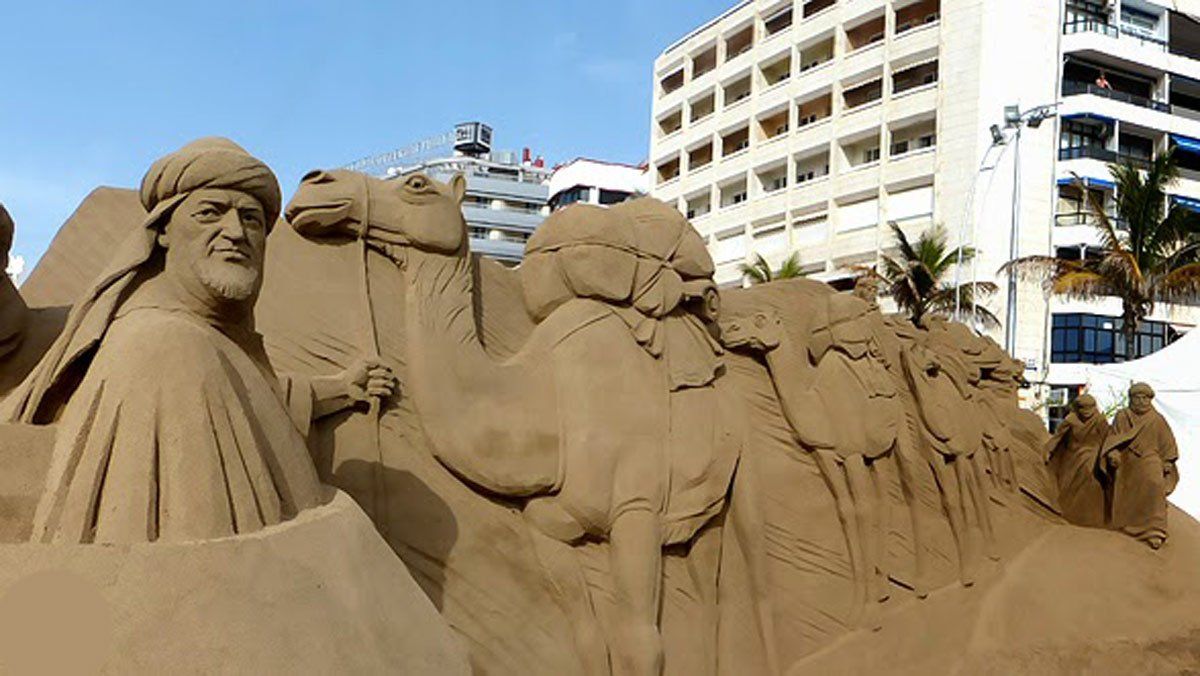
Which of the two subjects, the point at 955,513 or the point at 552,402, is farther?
the point at 955,513

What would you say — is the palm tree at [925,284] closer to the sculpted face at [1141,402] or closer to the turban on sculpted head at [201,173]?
the sculpted face at [1141,402]

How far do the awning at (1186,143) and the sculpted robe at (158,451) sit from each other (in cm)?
2606

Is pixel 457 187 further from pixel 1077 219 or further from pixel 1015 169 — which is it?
pixel 1077 219

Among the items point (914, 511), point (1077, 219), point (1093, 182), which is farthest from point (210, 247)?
point (1093, 182)

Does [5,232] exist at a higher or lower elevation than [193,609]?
higher

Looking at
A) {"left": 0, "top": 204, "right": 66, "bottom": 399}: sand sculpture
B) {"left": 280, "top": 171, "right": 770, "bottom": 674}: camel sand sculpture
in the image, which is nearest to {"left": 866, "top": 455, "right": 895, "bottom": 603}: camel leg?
{"left": 280, "top": 171, "right": 770, "bottom": 674}: camel sand sculpture

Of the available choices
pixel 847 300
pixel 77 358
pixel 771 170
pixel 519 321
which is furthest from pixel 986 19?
pixel 77 358

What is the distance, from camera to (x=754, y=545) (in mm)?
4605

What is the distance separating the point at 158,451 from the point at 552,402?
7.17 feet

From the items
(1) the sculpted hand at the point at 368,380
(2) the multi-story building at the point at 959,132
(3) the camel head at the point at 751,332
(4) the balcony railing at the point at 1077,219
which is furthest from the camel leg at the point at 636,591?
(4) the balcony railing at the point at 1077,219

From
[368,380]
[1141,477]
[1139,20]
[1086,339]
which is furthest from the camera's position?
[1139,20]

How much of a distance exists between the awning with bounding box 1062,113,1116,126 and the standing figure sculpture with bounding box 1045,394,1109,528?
18039 millimetres

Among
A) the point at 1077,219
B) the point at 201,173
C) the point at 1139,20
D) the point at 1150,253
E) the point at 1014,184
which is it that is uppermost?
the point at 1139,20

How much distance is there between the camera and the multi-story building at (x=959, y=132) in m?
21.6
